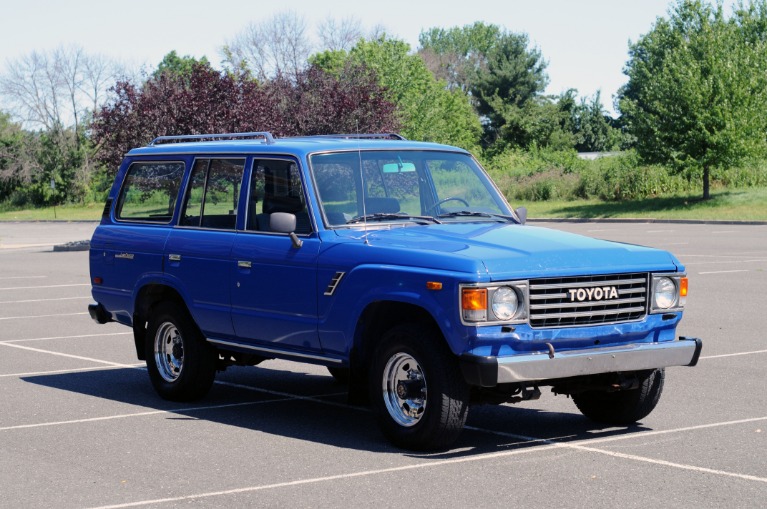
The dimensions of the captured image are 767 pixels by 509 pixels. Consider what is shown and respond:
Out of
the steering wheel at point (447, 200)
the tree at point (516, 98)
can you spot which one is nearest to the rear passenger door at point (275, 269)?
the steering wheel at point (447, 200)

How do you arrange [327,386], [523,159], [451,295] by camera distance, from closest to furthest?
[451,295]
[327,386]
[523,159]

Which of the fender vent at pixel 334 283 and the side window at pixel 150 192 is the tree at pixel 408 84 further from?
the fender vent at pixel 334 283

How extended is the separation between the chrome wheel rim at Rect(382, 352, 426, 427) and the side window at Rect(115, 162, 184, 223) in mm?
3051

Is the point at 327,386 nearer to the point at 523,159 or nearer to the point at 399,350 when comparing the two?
the point at 399,350

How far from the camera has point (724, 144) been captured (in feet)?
149

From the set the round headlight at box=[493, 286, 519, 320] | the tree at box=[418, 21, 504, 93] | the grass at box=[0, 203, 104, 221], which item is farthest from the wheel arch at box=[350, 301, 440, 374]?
the tree at box=[418, 21, 504, 93]

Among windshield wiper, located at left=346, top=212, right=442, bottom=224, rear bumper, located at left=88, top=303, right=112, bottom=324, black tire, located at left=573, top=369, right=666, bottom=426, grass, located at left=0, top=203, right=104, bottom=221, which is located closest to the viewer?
black tire, located at left=573, top=369, right=666, bottom=426

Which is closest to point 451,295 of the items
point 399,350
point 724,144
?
point 399,350

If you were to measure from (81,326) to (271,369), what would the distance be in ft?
15.2

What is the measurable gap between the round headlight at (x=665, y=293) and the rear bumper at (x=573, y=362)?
0.86 ft

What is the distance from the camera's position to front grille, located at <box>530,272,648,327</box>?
7.16 metres

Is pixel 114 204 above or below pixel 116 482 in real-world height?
above

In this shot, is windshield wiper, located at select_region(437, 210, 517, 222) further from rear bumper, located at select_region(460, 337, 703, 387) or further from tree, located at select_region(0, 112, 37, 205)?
tree, located at select_region(0, 112, 37, 205)

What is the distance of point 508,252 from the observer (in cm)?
724
